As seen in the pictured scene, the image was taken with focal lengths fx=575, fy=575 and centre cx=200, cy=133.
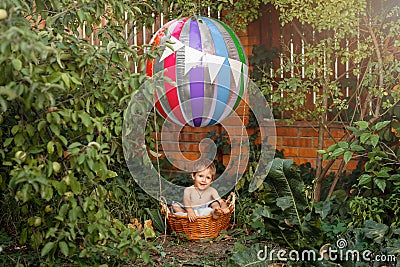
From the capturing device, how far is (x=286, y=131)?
5.98 m

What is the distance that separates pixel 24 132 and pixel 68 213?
1.69 feet

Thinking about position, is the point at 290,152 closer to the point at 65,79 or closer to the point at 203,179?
the point at 203,179

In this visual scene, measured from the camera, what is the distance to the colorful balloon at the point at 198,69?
14.3ft

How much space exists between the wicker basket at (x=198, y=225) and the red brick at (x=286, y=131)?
1440 mm

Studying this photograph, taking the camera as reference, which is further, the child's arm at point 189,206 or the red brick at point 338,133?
the red brick at point 338,133

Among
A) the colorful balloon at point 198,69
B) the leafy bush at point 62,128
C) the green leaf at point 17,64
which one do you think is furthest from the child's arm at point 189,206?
the green leaf at point 17,64

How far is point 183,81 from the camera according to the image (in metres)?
4.36

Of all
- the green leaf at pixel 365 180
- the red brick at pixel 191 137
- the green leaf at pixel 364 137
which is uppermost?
the green leaf at pixel 364 137

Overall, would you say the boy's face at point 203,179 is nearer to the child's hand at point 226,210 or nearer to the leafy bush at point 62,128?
the child's hand at point 226,210

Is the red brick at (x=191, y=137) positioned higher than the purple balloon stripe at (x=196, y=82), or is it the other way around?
the purple balloon stripe at (x=196, y=82)

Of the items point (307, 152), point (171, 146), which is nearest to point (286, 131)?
point (307, 152)

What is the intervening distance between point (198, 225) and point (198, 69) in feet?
4.17

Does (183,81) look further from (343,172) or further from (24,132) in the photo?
(343,172)

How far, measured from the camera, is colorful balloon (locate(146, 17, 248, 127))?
4.36 m
